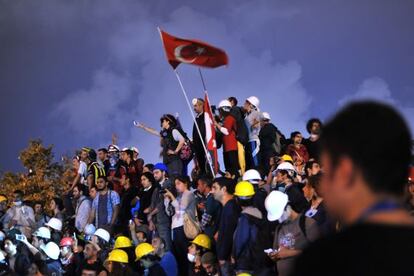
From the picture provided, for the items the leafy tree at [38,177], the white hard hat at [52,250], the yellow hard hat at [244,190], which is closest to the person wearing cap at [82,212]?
the white hard hat at [52,250]

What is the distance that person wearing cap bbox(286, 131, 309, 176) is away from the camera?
1480 cm

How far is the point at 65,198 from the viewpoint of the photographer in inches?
751

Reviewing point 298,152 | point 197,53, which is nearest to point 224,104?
point 197,53

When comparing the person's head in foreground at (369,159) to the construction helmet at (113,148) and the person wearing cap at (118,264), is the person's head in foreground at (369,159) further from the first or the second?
the construction helmet at (113,148)

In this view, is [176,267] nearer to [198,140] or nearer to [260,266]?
[260,266]

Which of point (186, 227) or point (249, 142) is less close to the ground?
point (249, 142)

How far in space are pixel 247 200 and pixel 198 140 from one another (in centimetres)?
533

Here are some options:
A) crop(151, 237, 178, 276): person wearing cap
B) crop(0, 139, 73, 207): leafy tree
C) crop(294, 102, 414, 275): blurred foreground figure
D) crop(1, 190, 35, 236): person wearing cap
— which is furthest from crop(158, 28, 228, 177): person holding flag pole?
crop(0, 139, 73, 207): leafy tree

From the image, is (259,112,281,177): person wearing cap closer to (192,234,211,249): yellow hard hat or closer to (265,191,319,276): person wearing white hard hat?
(192,234,211,249): yellow hard hat

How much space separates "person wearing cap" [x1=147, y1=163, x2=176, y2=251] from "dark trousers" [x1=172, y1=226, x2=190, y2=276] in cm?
29

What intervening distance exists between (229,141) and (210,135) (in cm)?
49

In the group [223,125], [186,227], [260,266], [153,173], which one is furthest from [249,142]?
[260,266]

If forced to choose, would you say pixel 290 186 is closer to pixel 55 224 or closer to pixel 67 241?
pixel 67 241

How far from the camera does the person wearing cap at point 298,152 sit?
1480cm
